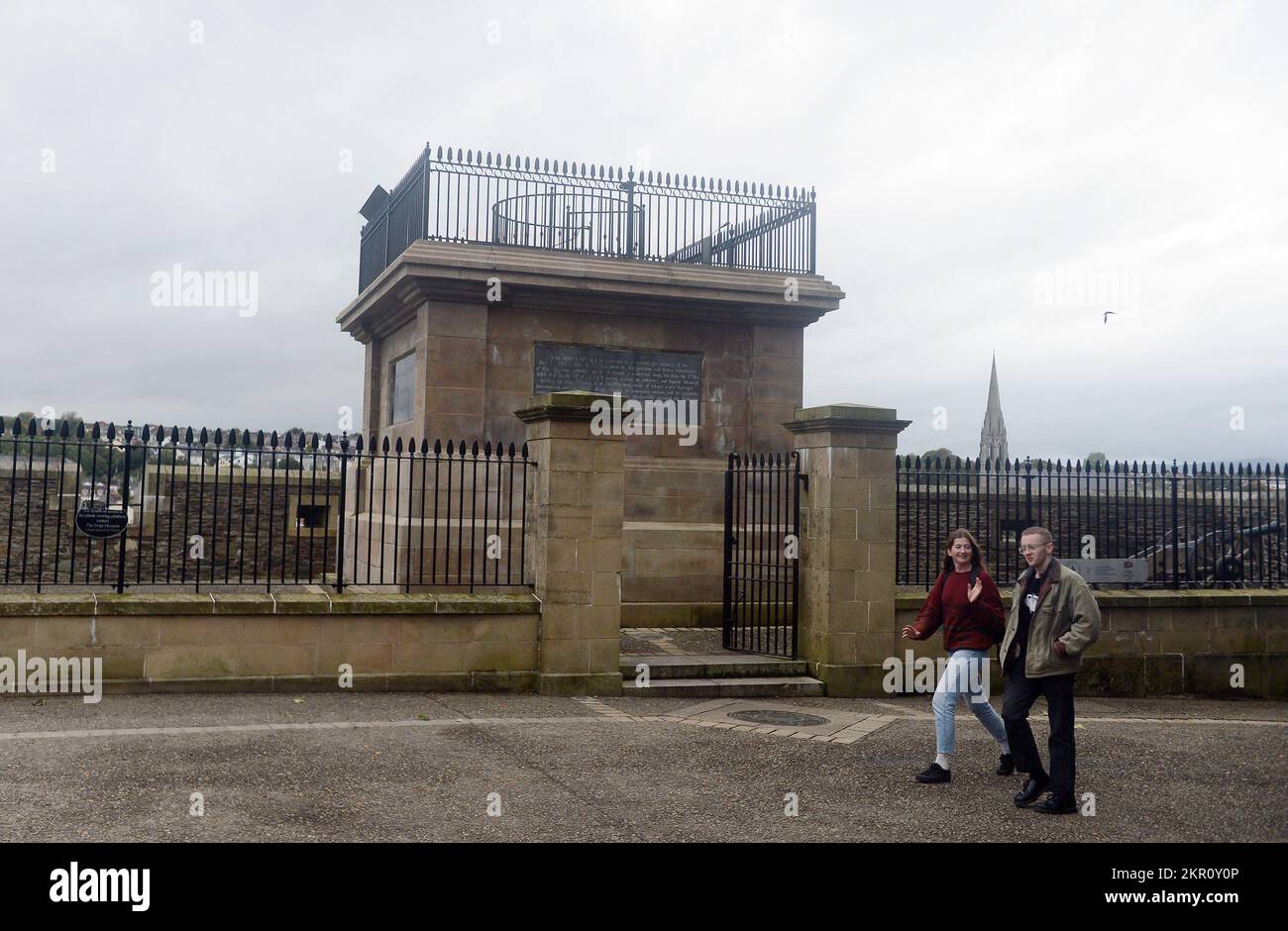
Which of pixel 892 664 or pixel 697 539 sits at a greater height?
pixel 697 539

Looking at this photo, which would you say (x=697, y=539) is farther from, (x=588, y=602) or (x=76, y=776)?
(x=76, y=776)

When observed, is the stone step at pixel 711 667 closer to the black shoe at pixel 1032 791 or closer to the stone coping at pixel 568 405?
the stone coping at pixel 568 405

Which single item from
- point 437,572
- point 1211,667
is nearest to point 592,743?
point 437,572

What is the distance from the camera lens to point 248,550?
2312 centimetres

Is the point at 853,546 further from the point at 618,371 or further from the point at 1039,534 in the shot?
the point at 618,371

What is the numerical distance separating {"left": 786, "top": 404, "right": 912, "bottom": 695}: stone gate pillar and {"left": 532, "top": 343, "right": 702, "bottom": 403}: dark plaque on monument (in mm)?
3747

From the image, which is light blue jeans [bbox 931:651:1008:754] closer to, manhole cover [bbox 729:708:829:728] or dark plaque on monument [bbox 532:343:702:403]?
manhole cover [bbox 729:708:829:728]

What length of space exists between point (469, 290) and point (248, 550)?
12.0 m

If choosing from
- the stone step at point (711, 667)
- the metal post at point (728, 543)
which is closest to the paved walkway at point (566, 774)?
the stone step at point (711, 667)

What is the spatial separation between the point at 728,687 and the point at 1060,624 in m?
4.65

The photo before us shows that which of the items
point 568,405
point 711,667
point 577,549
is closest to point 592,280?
point 568,405

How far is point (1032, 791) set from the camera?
679cm

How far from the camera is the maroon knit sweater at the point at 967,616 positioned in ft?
24.3

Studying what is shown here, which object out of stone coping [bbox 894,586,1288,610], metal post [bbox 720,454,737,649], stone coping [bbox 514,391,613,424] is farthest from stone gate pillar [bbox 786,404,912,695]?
stone coping [bbox 514,391,613,424]
